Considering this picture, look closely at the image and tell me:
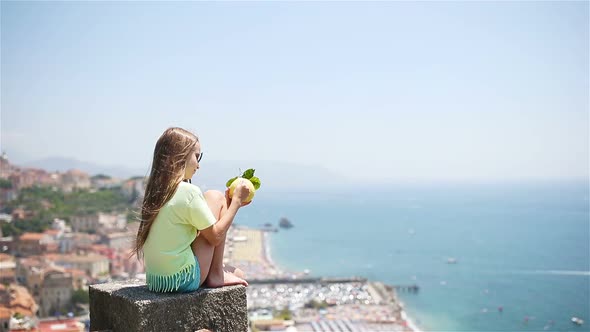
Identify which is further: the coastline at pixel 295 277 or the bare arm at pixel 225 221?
the coastline at pixel 295 277

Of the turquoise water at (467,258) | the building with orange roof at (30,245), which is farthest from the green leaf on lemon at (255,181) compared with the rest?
the building with orange roof at (30,245)

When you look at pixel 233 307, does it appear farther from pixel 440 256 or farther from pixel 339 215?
pixel 339 215

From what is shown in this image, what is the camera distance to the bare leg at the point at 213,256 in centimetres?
160

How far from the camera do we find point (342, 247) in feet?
173

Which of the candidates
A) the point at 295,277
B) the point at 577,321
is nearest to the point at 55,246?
the point at 295,277

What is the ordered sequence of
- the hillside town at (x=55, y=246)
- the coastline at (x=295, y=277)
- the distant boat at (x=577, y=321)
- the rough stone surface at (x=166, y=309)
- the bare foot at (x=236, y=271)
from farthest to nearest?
the distant boat at (x=577, y=321)
the coastline at (x=295, y=277)
the hillside town at (x=55, y=246)
the bare foot at (x=236, y=271)
the rough stone surface at (x=166, y=309)

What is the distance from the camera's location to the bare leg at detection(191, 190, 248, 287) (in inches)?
63.0

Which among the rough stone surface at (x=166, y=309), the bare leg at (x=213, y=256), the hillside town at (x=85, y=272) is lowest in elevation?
the hillside town at (x=85, y=272)

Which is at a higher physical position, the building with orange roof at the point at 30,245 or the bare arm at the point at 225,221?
the bare arm at the point at 225,221

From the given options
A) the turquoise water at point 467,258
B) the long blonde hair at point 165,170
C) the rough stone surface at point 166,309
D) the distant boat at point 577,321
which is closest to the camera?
the rough stone surface at point 166,309

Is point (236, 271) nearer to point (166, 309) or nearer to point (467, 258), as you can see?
point (166, 309)

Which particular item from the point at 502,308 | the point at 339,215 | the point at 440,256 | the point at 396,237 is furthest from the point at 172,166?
the point at 339,215

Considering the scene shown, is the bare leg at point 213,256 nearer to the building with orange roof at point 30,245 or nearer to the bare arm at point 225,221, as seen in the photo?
the bare arm at point 225,221

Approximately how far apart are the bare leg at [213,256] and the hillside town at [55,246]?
929cm
